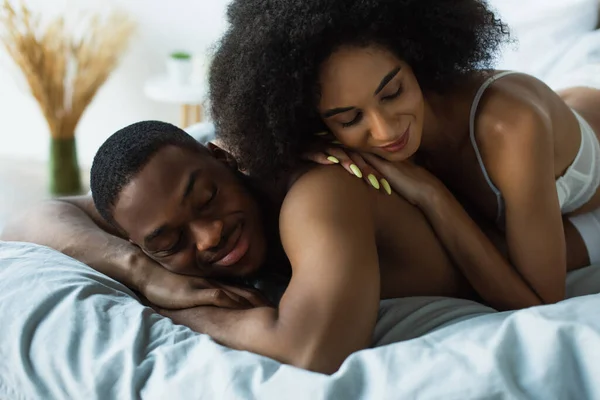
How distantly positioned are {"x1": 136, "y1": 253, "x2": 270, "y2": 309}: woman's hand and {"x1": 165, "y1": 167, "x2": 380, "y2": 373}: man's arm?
5cm

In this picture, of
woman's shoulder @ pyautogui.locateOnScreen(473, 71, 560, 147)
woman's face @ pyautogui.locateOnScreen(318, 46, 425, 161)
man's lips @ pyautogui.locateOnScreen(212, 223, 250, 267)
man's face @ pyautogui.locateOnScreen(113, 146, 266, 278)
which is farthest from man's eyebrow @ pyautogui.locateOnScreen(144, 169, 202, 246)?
woman's shoulder @ pyautogui.locateOnScreen(473, 71, 560, 147)

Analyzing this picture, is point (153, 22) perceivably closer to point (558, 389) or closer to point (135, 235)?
point (135, 235)

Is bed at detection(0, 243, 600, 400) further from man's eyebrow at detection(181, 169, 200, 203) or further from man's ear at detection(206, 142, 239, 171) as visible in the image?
man's ear at detection(206, 142, 239, 171)

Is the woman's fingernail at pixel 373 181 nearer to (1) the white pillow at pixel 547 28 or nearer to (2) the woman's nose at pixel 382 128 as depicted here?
(2) the woman's nose at pixel 382 128

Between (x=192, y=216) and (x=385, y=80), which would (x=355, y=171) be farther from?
(x=192, y=216)

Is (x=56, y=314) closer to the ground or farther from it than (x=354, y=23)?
closer to the ground

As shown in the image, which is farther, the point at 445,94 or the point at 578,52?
the point at 578,52

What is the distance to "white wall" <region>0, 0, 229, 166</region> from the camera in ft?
10.5

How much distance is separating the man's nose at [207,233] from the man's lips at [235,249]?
3cm

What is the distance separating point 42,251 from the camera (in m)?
1.29

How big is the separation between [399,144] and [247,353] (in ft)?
1.44

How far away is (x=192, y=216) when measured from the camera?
1.18m

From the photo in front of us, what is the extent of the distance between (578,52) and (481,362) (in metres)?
1.58

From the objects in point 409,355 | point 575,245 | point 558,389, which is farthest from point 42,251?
point 575,245
